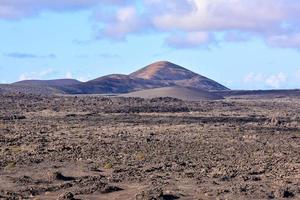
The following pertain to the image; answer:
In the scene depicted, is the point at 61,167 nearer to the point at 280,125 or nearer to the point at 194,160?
the point at 194,160

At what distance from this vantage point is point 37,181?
2227 cm

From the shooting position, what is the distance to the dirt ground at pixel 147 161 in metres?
20.4

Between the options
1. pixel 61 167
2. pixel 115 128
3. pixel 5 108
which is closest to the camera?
pixel 61 167

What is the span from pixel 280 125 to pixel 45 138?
20.3m

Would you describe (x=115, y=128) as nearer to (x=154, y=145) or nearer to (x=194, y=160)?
(x=154, y=145)

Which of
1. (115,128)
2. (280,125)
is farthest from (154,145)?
(280,125)

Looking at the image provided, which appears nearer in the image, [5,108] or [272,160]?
[272,160]

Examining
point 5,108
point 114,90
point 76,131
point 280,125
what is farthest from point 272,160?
point 114,90

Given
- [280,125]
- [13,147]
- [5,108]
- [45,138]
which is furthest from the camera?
[5,108]

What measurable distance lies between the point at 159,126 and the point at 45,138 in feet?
40.2

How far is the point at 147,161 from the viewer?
2736cm

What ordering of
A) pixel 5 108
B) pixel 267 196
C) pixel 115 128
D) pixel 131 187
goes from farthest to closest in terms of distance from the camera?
pixel 5 108 < pixel 115 128 < pixel 131 187 < pixel 267 196

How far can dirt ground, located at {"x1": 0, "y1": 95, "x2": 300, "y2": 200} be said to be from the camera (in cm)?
2041

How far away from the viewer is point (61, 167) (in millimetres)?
25766
